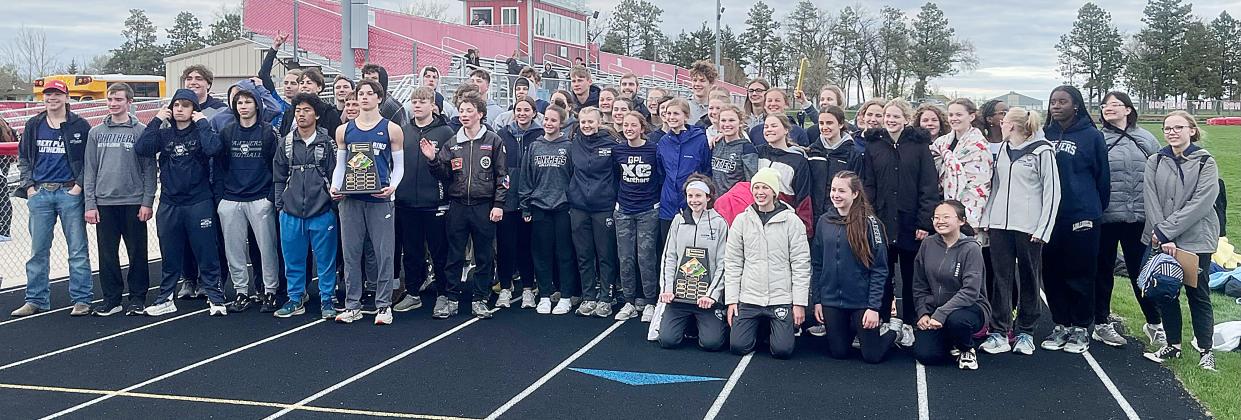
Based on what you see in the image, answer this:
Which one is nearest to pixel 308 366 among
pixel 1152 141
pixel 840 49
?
pixel 1152 141

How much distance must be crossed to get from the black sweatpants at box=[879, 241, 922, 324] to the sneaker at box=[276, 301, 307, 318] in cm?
462

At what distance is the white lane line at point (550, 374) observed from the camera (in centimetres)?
556

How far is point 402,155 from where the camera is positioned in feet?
25.4

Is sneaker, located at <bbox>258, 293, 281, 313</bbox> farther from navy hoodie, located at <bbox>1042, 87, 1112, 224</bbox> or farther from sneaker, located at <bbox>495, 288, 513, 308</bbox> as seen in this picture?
navy hoodie, located at <bbox>1042, 87, 1112, 224</bbox>

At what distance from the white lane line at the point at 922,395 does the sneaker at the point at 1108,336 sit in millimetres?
1615

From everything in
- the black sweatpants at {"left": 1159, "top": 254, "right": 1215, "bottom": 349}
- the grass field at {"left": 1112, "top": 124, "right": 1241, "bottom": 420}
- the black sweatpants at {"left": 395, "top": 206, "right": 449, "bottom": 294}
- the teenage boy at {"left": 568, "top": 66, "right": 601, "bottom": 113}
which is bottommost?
the grass field at {"left": 1112, "top": 124, "right": 1241, "bottom": 420}

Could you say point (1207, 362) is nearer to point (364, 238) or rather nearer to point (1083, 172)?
point (1083, 172)

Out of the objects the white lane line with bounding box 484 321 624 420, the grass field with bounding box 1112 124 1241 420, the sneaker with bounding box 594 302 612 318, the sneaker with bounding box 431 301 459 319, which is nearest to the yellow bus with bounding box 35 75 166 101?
the sneaker with bounding box 431 301 459 319

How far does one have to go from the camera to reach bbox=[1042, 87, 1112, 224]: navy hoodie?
22.2 feet

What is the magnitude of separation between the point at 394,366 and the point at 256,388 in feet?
2.92

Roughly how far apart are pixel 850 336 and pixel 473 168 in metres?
3.27

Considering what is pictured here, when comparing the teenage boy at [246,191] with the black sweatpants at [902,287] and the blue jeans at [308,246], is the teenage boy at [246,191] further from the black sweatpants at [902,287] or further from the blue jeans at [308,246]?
the black sweatpants at [902,287]

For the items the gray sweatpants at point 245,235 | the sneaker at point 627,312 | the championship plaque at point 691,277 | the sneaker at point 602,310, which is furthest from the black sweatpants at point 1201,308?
the gray sweatpants at point 245,235

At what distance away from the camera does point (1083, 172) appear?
6.77m
